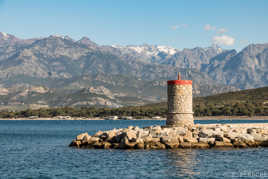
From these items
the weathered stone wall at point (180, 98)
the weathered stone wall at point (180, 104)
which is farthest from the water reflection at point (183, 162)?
the weathered stone wall at point (180, 98)

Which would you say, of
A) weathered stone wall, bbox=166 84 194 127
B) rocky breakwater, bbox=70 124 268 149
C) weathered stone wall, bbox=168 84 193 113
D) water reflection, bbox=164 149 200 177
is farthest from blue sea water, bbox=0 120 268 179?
weathered stone wall, bbox=168 84 193 113

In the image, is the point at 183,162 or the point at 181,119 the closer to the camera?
the point at 183,162

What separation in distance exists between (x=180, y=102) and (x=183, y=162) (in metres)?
15.2

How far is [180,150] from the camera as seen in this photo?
5703 centimetres

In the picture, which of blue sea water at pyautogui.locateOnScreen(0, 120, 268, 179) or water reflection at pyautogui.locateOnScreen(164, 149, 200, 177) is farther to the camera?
water reflection at pyautogui.locateOnScreen(164, 149, 200, 177)

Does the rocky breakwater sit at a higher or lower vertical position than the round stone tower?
lower

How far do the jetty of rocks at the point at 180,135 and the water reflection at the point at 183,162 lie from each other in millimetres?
2816

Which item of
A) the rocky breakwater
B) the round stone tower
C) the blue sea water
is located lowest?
the blue sea water

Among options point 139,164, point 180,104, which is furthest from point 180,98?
point 139,164

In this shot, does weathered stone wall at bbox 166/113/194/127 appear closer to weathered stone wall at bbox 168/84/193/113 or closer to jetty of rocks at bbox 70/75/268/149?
jetty of rocks at bbox 70/75/268/149

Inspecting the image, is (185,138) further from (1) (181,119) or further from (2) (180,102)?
(2) (180,102)

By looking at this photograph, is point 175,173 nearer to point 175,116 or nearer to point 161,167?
point 161,167

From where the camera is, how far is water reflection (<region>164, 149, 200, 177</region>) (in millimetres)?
43562

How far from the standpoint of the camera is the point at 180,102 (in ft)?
206
